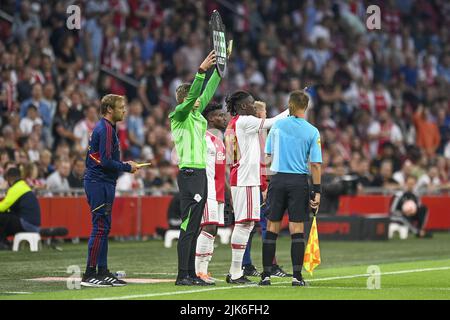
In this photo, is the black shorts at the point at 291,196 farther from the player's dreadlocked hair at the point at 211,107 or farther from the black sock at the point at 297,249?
the player's dreadlocked hair at the point at 211,107

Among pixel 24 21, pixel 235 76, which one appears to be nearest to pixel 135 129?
pixel 24 21

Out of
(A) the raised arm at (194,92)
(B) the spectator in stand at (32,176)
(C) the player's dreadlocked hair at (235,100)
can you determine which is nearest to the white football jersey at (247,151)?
(C) the player's dreadlocked hair at (235,100)

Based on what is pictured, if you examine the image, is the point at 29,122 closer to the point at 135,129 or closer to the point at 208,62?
the point at 135,129

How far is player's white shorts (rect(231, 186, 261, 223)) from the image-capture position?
47.6ft

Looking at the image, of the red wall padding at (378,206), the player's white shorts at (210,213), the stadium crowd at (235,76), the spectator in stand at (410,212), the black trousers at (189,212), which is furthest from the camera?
the red wall padding at (378,206)

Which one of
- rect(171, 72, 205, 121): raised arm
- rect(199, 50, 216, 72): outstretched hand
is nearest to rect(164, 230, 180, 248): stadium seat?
rect(171, 72, 205, 121): raised arm

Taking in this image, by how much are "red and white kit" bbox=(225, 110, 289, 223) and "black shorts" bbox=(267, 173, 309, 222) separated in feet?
2.65

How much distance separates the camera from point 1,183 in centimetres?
2266

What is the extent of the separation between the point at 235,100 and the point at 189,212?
5.93ft

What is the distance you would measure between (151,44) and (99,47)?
212cm

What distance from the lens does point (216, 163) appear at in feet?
50.6

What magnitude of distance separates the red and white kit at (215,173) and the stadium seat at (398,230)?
11913 millimetres

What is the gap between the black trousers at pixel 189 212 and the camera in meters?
13.6
